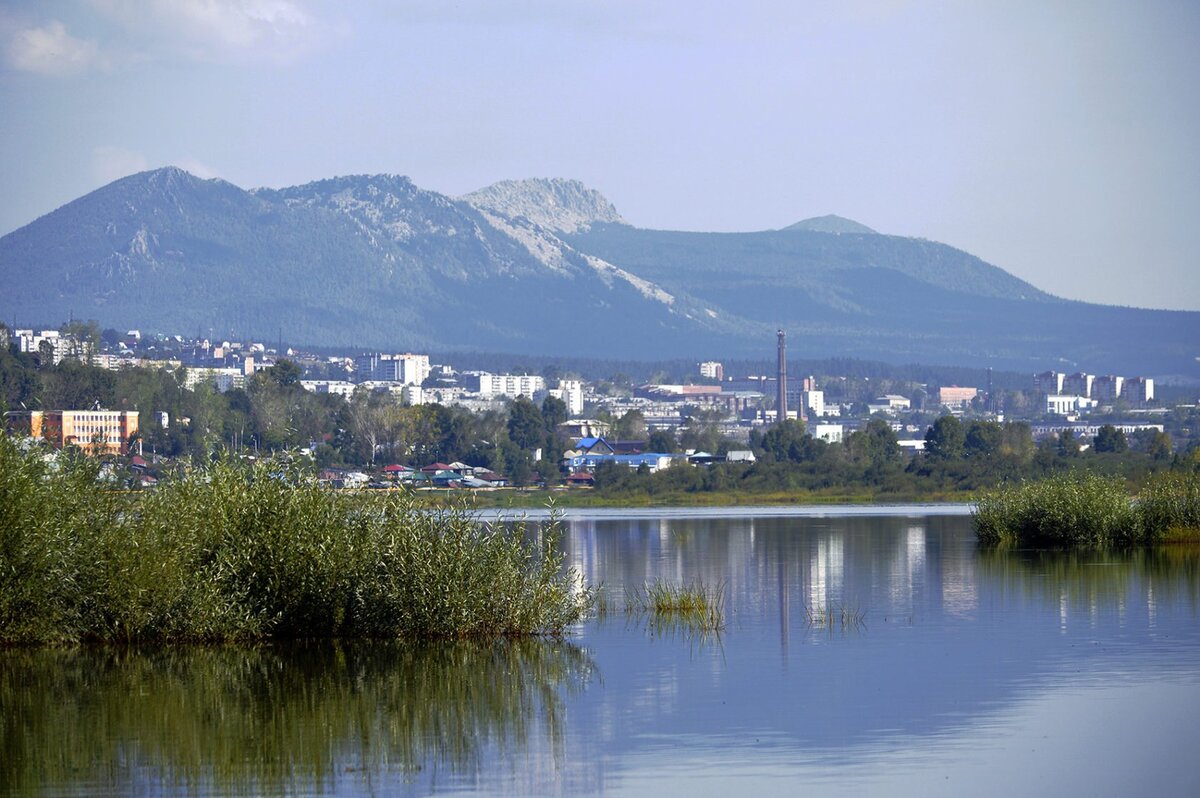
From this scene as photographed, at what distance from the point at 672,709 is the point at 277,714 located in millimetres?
4271

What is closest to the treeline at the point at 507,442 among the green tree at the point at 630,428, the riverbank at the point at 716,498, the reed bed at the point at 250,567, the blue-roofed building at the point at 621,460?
the riverbank at the point at 716,498

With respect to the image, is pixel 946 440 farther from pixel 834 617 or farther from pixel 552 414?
pixel 834 617

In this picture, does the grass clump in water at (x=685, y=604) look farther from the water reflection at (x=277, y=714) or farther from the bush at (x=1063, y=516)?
the bush at (x=1063, y=516)

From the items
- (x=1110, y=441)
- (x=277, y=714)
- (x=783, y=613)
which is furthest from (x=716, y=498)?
(x=277, y=714)

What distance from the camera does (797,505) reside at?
298 feet

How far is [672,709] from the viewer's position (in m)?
20.2

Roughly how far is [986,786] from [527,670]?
842 centimetres

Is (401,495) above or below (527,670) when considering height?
above

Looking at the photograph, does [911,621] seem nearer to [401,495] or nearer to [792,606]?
[792,606]

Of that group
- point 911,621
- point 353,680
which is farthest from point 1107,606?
point 353,680

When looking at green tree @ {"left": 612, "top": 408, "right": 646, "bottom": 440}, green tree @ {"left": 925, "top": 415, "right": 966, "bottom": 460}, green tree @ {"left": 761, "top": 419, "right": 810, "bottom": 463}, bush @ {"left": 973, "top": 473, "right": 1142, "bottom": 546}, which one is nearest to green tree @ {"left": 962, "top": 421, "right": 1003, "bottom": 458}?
green tree @ {"left": 925, "top": 415, "right": 966, "bottom": 460}

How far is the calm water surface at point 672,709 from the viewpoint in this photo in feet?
53.9

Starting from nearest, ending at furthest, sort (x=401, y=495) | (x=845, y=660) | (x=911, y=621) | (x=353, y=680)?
1. (x=353, y=680)
2. (x=845, y=660)
3. (x=401, y=495)
4. (x=911, y=621)

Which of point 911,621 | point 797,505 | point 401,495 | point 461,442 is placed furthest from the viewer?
point 461,442
